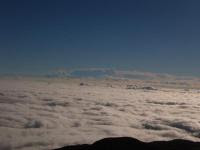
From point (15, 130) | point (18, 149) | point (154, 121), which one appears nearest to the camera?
point (18, 149)

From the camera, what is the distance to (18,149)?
47.4ft

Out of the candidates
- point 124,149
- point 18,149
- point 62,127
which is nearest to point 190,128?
point 62,127

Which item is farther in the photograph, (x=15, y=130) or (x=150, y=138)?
(x=15, y=130)

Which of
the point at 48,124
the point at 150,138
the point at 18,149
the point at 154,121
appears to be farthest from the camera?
the point at 154,121

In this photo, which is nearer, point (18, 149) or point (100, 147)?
point (100, 147)

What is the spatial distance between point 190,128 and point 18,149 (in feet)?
44.2

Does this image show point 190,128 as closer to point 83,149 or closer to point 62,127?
point 62,127

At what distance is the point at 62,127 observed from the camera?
21.6 metres

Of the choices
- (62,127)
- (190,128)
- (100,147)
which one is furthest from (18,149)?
(190,128)

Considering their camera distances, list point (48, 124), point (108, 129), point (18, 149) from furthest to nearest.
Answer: point (48, 124) < point (108, 129) < point (18, 149)

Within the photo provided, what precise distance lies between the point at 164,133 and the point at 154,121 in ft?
19.1

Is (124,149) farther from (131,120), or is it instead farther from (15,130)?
(131,120)

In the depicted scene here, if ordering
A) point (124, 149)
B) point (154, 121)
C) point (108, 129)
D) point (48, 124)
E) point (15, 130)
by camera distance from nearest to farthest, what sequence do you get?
point (124, 149) → point (15, 130) → point (108, 129) → point (48, 124) → point (154, 121)

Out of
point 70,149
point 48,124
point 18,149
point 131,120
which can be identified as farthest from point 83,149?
point 131,120
